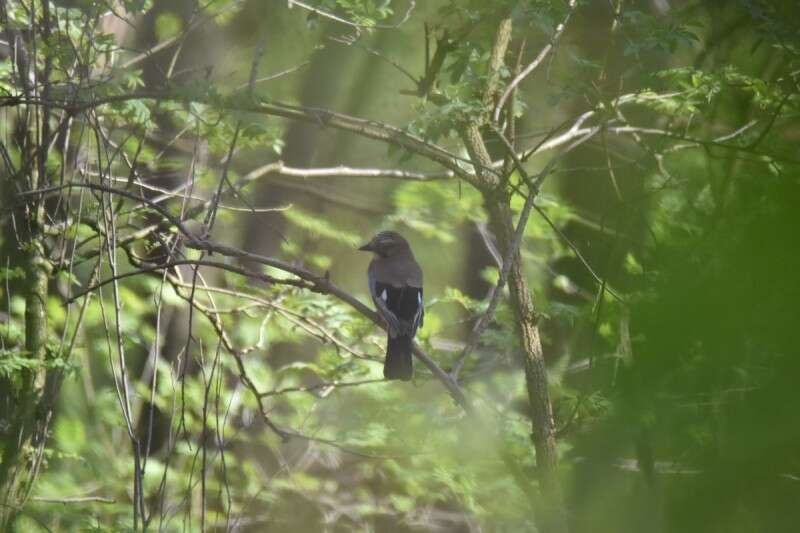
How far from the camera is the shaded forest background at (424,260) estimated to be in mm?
851

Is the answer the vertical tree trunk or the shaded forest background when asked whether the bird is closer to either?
the shaded forest background

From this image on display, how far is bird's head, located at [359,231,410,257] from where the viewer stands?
5.45 m

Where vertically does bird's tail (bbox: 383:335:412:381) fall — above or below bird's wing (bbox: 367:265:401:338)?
below

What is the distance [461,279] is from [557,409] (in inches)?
145

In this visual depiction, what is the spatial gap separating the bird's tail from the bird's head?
99cm

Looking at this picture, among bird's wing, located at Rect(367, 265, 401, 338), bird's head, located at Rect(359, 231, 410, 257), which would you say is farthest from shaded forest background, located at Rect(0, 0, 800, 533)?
bird's head, located at Rect(359, 231, 410, 257)

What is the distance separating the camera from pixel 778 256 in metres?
0.75

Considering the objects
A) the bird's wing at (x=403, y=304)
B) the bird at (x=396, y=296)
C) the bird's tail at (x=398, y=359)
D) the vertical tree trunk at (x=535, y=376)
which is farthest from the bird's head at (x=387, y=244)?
the vertical tree trunk at (x=535, y=376)

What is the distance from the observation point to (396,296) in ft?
16.1

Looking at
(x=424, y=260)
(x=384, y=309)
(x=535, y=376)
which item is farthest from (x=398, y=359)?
(x=424, y=260)

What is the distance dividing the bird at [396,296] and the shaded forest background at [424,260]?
0.64ft

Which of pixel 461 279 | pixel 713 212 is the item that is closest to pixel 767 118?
pixel 713 212

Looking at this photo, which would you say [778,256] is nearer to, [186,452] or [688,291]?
[688,291]

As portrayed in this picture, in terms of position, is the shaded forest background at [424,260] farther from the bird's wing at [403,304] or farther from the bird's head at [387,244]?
the bird's head at [387,244]
